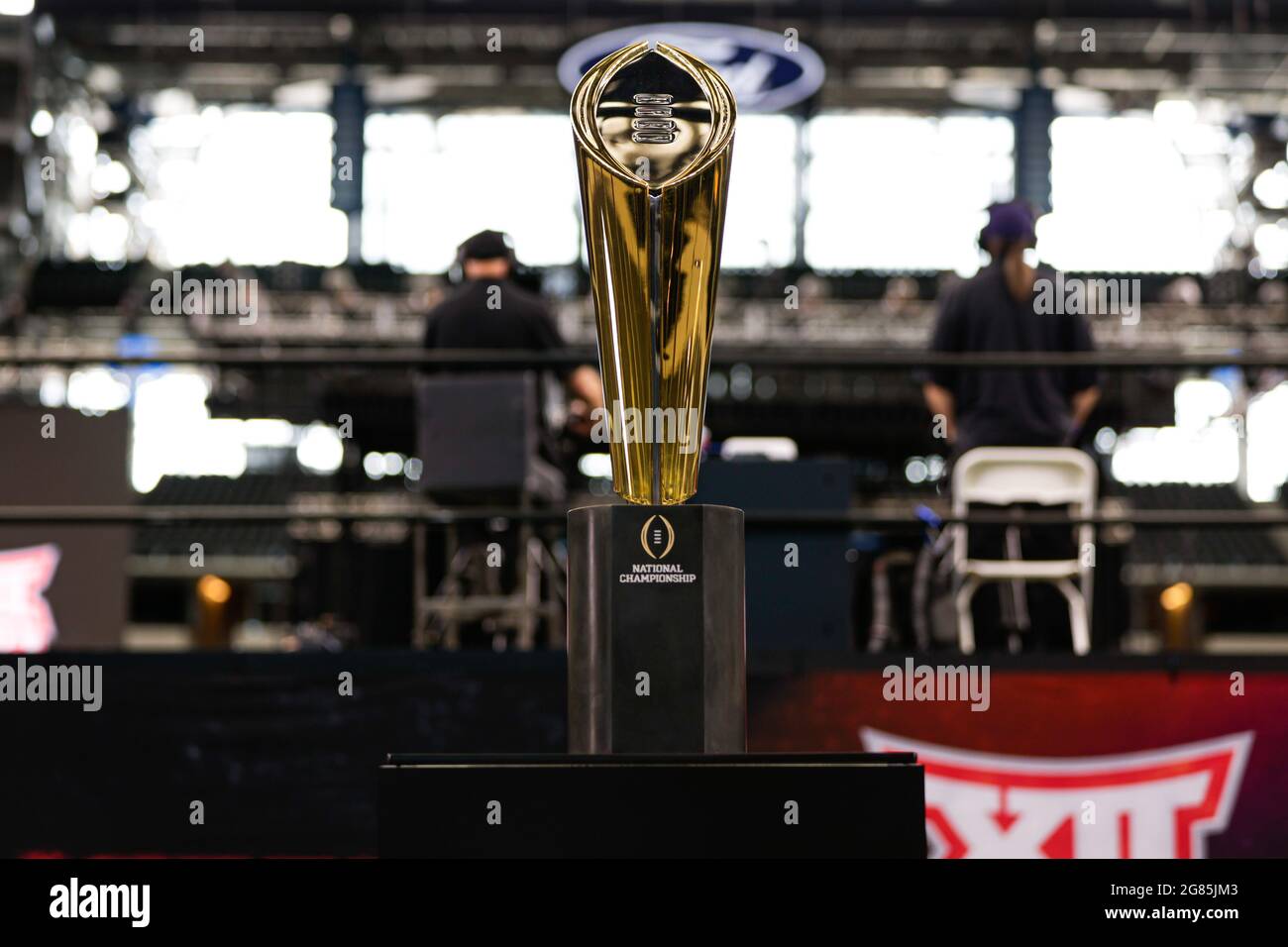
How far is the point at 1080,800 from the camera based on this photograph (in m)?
2.40

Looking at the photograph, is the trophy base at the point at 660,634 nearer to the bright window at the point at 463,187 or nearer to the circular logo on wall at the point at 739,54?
the circular logo on wall at the point at 739,54

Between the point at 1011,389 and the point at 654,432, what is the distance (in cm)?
200

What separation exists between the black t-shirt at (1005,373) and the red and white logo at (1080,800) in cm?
117

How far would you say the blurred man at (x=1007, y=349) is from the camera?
345 centimetres

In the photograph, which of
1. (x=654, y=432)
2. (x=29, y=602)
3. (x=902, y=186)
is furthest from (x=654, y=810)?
(x=902, y=186)

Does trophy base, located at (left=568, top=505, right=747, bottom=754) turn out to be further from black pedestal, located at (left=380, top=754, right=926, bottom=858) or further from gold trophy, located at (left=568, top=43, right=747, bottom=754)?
black pedestal, located at (left=380, top=754, right=926, bottom=858)

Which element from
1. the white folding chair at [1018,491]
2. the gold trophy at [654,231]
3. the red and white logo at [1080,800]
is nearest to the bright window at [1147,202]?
the white folding chair at [1018,491]

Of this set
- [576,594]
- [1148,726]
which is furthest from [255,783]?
[1148,726]

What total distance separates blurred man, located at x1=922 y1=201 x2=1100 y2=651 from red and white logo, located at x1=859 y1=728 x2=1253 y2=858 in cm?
95

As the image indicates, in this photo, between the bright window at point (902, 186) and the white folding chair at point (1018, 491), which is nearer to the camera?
the white folding chair at point (1018, 491)

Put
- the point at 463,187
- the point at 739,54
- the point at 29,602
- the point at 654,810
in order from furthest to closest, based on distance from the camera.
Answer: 1. the point at 463,187
2. the point at 739,54
3. the point at 29,602
4. the point at 654,810

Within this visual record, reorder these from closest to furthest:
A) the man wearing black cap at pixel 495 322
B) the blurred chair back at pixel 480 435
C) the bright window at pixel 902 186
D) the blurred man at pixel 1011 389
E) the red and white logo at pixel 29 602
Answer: the blurred man at pixel 1011 389 → the blurred chair back at pixel 480 435 → the man wearing black cap at pixel 495 322 → the red and white logo at pixel 29 602 → the bright window at pixel 902 186

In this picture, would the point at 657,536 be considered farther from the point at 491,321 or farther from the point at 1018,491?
the point at 491,321

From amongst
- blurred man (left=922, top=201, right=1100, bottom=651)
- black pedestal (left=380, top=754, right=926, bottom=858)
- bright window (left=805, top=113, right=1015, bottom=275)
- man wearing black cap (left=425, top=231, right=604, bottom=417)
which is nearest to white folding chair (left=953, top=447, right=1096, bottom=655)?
blurred man (left=922, top=201, right=1100, bottom=651)
